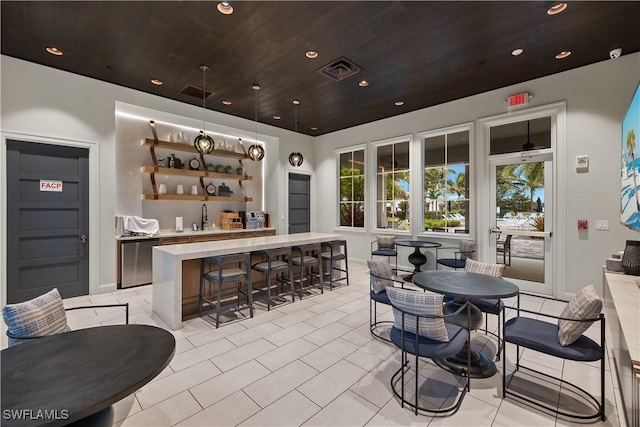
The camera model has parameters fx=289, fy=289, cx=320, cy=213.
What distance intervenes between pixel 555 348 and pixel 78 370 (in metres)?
2.81

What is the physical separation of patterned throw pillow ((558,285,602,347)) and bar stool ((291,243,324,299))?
10.3 feet

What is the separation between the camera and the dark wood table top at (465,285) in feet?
7.68

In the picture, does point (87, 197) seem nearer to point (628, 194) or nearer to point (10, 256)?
point (10, 256)

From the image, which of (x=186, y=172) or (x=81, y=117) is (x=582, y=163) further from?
(x=81, y=117)

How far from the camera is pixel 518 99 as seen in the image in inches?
180

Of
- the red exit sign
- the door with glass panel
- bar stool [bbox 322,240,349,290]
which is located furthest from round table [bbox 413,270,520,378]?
the red exit sign

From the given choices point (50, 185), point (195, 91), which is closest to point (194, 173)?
point (195, 91)

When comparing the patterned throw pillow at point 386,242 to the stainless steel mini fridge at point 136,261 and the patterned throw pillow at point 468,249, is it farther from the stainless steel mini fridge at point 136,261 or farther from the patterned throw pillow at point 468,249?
the stainless steel mini fridge at point 136,261

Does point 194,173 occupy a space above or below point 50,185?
above

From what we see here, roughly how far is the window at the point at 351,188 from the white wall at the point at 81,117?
3750 mm

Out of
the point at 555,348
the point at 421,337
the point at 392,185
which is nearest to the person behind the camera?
the point at 555,348

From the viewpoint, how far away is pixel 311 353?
9.29ft

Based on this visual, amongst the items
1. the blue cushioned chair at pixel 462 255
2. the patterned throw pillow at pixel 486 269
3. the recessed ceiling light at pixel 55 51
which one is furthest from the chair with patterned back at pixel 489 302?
the recessed ceiling light at pixel 55 51

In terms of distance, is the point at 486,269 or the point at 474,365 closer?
the point at 474,365
